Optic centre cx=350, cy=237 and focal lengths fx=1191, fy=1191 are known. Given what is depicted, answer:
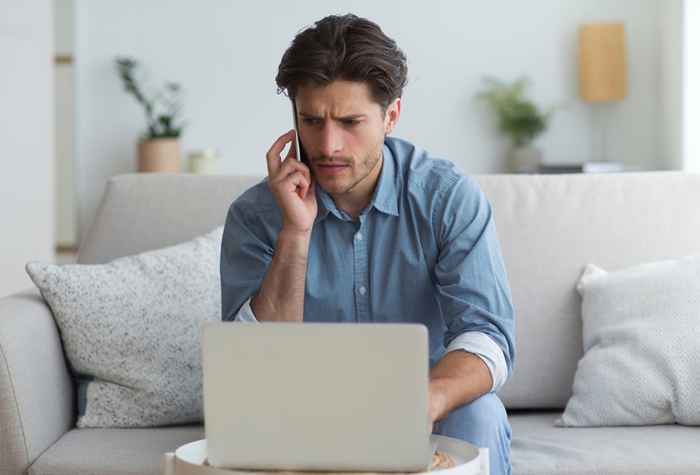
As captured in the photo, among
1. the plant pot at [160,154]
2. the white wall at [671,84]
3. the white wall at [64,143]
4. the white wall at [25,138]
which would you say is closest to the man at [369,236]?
the white wall at [25,138]

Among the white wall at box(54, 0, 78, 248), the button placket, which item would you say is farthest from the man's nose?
the white wall at box(54, 0, 78, 248)

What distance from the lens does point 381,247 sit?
2.26 metres

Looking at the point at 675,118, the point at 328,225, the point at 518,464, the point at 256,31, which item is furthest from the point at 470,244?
the point at 256,31

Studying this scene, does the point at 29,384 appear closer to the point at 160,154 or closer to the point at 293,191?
the point at 293,191

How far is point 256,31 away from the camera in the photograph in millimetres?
6766

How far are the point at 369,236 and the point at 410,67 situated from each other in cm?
455

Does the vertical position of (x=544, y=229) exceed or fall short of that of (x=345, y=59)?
it falls short

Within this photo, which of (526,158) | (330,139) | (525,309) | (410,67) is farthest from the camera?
(410,67)

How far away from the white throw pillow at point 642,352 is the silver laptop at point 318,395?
1172 millimetres

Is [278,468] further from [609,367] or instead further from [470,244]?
[609,367]

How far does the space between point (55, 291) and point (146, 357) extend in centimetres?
24

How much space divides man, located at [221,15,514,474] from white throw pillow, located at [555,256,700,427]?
0.45 metres

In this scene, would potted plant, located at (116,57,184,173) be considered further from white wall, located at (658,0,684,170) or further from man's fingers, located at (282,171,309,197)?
man's fingers, located at (282,171,309,197)

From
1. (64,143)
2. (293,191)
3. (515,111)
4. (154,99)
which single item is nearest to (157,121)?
(154,99)
